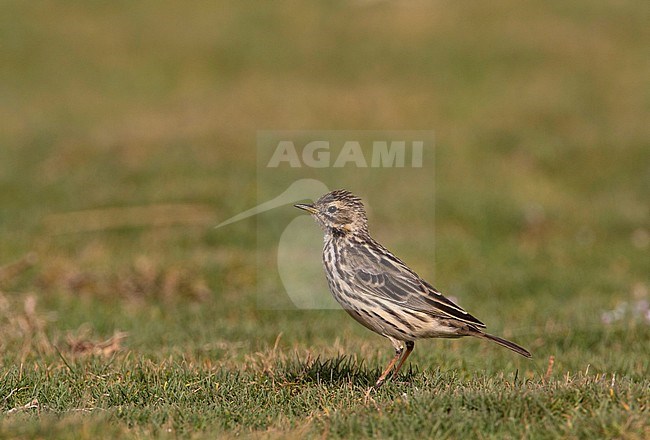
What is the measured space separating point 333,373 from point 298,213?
9.65 meters

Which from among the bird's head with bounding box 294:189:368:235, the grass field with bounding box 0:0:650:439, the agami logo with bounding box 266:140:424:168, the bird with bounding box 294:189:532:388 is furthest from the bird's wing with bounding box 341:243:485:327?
Result: the agami logo with bounding box 266:140:424:168

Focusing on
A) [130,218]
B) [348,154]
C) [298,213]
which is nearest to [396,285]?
[298,213]

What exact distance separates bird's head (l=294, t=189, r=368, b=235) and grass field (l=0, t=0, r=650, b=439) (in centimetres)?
118

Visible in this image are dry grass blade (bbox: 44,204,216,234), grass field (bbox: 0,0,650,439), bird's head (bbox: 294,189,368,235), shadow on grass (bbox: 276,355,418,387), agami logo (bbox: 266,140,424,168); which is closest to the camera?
grass field (bbox: 0,0,650,439)

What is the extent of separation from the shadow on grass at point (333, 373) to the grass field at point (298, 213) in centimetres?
4

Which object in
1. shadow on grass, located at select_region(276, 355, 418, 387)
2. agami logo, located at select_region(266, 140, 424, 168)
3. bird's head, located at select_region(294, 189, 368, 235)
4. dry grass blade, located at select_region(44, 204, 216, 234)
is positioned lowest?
shadow on grass, located at select_region(276, 355, 418, 387)

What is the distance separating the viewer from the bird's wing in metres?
7.51

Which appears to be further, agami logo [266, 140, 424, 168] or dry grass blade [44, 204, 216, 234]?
agami logo [266, 140, 424, 168]

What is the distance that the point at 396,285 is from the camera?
7570 millimetres

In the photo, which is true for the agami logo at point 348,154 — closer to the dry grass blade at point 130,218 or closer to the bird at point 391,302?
the dry grass blade at point 130,218

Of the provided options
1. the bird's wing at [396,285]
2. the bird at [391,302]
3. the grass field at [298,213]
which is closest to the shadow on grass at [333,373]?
the grass field at [298,213]

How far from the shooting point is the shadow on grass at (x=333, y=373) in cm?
757

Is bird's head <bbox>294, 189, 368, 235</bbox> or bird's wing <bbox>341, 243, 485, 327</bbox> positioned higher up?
bird's head <bbox>294, 189, 368, 235</bbox>

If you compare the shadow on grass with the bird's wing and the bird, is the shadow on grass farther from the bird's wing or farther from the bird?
the bird's wing
